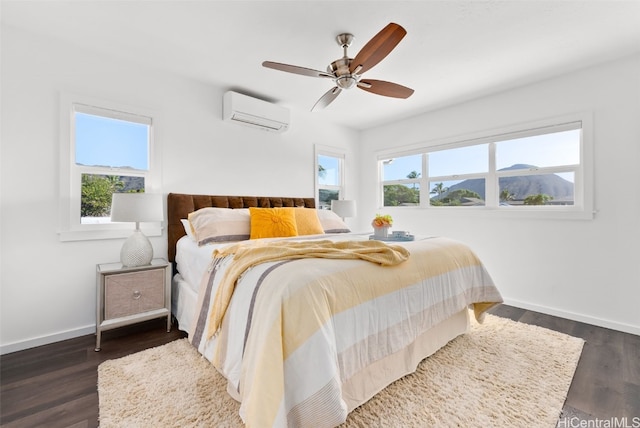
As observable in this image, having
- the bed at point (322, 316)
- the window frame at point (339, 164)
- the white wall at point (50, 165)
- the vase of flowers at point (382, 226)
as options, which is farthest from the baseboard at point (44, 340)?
the window frame at point (339, 164)

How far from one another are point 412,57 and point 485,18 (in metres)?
0.65

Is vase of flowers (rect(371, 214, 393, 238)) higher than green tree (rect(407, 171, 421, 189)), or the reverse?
green tree (rect(407, 171, 421, 189))

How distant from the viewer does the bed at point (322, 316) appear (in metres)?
1.18

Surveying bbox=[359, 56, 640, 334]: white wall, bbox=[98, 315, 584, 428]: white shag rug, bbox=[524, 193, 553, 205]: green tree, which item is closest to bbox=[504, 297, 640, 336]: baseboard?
bbox=[359, 56, 640, 334]: white wall

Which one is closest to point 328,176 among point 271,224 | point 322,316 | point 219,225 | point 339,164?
point 339,164

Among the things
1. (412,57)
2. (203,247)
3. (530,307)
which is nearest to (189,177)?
(203,247)

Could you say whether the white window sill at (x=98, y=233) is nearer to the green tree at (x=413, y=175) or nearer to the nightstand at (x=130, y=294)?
the nightstand at (x=130, y=294)

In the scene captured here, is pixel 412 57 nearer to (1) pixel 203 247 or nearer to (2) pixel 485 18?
(2) pixel 485 18

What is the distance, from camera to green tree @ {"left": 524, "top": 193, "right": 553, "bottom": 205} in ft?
10.5

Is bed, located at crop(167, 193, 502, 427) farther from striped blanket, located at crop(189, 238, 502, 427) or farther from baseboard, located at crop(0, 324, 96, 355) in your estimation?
baseboard, located at crop(0, 324, 96, 355)

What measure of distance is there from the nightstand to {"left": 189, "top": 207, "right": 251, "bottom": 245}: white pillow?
1.38 ft

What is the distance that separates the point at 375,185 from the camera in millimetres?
4895

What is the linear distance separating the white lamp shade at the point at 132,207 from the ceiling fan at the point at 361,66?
1.47 meters

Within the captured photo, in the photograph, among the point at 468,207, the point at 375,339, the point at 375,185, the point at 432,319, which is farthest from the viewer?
the point at 375,185
